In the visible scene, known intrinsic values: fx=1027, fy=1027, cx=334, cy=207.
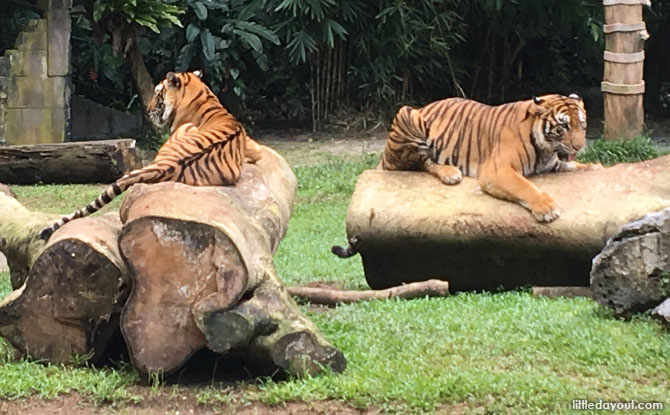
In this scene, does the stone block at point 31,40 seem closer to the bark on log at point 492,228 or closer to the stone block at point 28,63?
the stone block at point 28,63

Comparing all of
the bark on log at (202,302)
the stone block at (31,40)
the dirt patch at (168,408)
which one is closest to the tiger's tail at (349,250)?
the bark on log at (202,302)

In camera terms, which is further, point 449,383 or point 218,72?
point 218,72

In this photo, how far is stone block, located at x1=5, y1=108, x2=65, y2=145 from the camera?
1173 centimetres

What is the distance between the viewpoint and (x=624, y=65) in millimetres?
10133

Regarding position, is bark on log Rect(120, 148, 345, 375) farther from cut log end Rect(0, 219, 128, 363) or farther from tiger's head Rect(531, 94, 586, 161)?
tiger's head Rect(531, 94, 586, 161)

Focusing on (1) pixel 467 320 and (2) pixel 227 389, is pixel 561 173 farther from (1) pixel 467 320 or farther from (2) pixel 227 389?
(2) pixel 227 389

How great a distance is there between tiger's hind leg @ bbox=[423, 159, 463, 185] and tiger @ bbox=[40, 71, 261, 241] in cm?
107

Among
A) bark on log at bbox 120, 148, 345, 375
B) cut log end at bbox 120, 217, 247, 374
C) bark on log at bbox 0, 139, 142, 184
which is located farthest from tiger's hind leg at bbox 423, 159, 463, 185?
bark on log at bbox 0, 139, 142, 184

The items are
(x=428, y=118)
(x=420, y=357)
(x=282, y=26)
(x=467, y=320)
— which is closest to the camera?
(x=420, y=357)

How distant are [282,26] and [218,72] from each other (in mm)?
1037

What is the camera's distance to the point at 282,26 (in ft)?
44.3

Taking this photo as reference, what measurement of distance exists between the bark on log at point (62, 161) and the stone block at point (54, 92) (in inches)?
58.2

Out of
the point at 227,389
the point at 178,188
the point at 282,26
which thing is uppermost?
the point at 282,26

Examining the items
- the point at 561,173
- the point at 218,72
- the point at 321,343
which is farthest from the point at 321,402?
the point at 218,72
